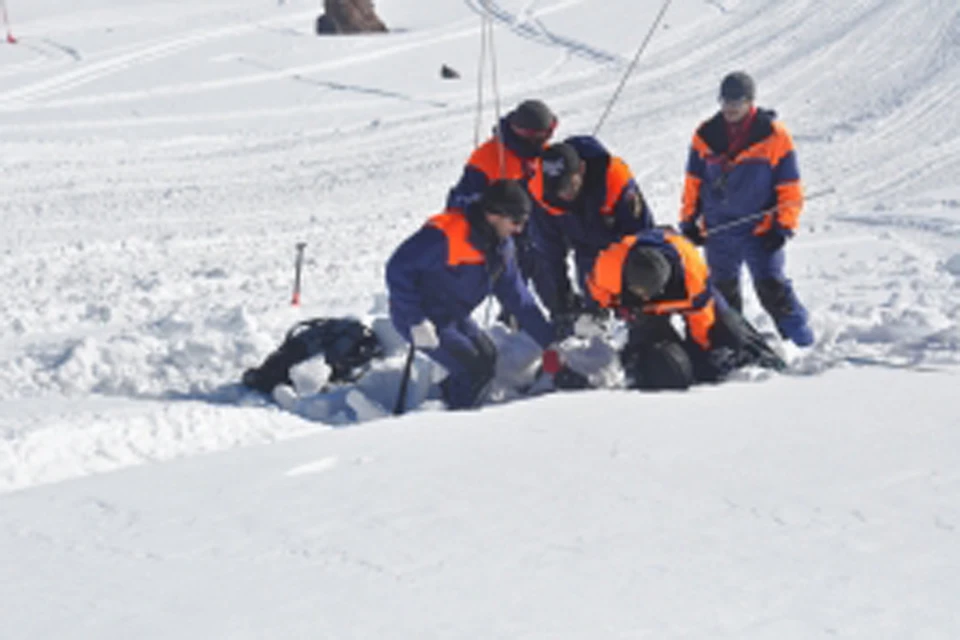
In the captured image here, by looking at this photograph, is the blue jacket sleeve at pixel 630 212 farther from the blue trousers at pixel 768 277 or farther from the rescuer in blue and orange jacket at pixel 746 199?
the blue trousers at pixel 768 277

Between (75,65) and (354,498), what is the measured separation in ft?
48.4

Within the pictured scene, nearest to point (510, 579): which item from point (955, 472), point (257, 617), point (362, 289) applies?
point (257, 617)

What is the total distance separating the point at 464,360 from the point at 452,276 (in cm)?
45

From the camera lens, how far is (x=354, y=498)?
12.8 feet

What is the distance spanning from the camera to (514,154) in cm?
666

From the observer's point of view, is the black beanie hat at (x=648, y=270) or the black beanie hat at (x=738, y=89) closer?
the black beanie hat at (x=648, y=270)

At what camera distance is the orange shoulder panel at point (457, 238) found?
579cm

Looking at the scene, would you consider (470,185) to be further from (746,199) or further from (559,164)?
(746,199)

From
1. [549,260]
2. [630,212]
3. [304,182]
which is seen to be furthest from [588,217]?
[304,182]

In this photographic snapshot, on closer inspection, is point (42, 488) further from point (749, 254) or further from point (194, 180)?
point (194, 180)

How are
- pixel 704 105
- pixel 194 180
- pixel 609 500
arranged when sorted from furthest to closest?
1. pixel 704 105
2. pixel 194 180
3. pixel 609 500

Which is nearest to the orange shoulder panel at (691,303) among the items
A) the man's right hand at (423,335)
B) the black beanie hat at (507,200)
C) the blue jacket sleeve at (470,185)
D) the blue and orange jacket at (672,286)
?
the blue and orange jacket at (672,286)

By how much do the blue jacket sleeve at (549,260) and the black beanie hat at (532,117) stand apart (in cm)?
43

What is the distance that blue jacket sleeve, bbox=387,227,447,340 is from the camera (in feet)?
19.1
